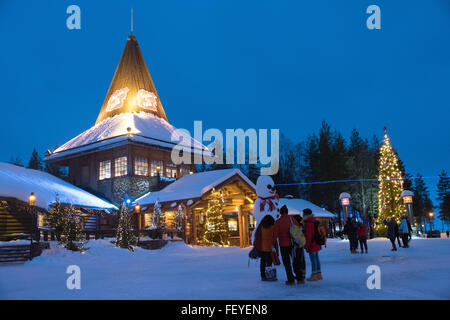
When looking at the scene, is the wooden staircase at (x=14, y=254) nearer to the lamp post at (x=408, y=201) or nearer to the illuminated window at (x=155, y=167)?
the illuminated window at (x=155, y=167)

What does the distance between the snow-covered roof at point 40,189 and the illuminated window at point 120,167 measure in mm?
2457

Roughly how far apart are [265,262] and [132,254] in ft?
33.1

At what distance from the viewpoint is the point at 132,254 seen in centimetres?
1694

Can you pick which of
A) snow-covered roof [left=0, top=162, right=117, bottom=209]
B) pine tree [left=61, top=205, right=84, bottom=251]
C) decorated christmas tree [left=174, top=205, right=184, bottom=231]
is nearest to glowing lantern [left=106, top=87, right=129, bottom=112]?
snow-covered roof [left=0, top=162, right=117, bottom=209]

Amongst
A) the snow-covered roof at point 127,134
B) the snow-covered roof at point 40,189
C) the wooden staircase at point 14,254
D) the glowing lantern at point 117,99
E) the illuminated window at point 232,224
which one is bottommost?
the illuminated window at point 232,224

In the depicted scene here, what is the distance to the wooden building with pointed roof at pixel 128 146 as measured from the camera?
26.8m

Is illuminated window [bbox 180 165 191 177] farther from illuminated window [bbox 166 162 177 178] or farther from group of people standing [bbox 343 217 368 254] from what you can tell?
group of people standing [bbox 343 217 368 254]

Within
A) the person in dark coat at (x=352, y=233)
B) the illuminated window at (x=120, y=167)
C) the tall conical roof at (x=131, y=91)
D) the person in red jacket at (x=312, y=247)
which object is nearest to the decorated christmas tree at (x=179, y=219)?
the illuminated window at (x=120, y=167)

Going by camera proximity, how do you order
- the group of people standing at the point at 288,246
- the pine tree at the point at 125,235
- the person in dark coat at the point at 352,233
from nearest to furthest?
1. the group of people standing at the point at 288,246
2. the person in dark coat at the point at 352,233
3. the pine tree at the point at 125,235

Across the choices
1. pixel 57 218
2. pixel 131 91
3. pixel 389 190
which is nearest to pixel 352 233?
pixel 57 218

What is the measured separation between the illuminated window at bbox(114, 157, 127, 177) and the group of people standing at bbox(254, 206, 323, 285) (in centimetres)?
2012

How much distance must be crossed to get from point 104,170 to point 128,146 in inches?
→ 131

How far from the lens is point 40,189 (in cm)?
2106
